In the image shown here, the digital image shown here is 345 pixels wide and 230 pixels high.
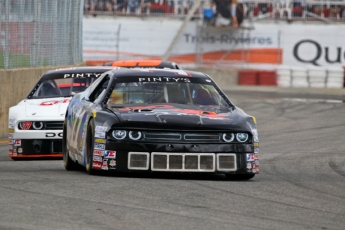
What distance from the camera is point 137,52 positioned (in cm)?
4294

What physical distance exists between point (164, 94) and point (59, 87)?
12.8ft

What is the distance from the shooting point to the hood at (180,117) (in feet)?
31.0

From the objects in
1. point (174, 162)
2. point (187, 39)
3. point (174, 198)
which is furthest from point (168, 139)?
point (187, 39)

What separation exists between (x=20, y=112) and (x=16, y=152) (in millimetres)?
589

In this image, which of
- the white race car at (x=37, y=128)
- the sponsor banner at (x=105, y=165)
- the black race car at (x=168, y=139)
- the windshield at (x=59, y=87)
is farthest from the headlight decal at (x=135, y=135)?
the windshield at (x=59, y=87)

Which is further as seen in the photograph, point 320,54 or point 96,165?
point 320,54

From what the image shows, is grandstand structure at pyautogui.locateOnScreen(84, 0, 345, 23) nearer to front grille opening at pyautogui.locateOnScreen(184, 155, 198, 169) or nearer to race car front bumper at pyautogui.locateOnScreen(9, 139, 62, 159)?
race car front bumper at pyautogui.locateOnScreen(9, 139, 62, 159)

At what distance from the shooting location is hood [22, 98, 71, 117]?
1309cm

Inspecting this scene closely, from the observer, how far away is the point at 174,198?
7988 mm

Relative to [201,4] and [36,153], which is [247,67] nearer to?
[201,4]

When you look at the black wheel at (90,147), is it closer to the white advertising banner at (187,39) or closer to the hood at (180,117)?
the hood at (180,117)

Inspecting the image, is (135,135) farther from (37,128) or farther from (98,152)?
(37,128)

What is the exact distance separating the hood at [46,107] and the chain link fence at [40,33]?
454cm

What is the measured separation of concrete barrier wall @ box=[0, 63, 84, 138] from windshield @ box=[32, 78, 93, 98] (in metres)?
3.66
